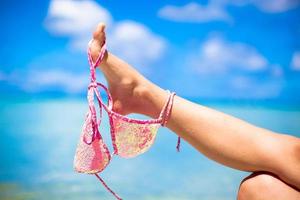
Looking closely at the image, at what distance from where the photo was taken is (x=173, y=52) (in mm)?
3109

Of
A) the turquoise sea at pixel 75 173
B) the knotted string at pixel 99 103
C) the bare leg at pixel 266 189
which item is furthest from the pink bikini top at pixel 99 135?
the turquoise sea at pixel 75 173

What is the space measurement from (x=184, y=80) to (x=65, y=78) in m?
0.82

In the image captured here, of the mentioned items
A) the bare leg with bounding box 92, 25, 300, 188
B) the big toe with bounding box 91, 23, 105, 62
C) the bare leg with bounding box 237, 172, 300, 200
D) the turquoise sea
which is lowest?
the bare leg with bounding box 237, 172, 300, 200

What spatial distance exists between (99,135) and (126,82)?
128 mm

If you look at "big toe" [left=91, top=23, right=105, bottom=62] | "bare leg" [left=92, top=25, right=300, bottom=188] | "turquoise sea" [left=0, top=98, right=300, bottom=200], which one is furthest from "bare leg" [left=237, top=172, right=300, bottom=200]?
"turquoise sea" [left=0, top=98, right=300, bottom=200]

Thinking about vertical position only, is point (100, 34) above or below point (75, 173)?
below

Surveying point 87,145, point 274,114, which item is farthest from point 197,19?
point 87,145

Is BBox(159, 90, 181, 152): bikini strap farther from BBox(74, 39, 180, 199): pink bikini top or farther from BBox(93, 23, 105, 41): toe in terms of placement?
BBox(93, 23, 105, 41): toe

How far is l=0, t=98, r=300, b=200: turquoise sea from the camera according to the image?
74.8 inches

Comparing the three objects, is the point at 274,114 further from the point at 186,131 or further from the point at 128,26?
the point at 186,131

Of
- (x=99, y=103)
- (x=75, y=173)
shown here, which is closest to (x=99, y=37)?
(x=99, y=103)

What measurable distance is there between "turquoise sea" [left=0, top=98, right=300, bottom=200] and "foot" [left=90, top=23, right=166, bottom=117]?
768 mm

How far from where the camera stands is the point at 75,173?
2.04 m

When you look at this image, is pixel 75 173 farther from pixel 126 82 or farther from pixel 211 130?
pixel 211 130
